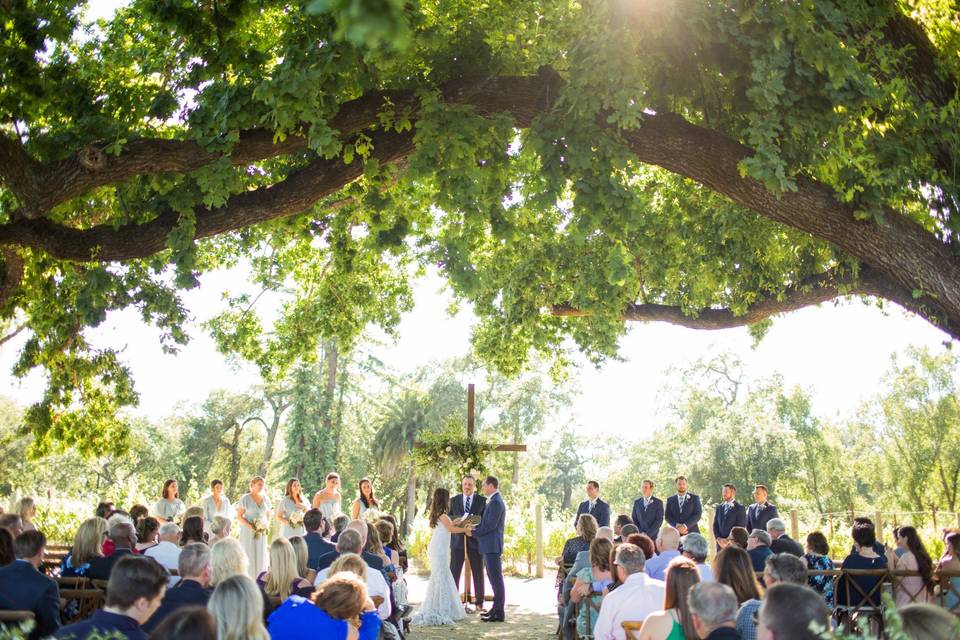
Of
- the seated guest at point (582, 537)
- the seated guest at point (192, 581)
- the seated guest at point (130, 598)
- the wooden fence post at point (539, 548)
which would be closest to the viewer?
the seated guest at point (130, 598)

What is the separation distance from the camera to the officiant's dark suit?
13.6 meters

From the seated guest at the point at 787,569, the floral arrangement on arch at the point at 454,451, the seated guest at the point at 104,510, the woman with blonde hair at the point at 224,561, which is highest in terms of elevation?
the floral arrangement on arch at the point at 454,451

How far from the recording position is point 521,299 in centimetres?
1376

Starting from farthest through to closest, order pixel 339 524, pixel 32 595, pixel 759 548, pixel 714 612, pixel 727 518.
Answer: pixel 727 518 → pixel 339 524 → pixel 759 548 → pixel 32 595 → pixel 714 612

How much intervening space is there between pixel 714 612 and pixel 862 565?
5207 mm

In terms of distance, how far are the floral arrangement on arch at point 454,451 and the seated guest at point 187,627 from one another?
11.1 meters

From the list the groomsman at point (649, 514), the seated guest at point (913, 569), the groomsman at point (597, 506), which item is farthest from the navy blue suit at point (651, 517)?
the seated guest at point (913, 569)

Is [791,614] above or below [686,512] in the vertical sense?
below

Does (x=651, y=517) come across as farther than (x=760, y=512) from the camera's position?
Yes

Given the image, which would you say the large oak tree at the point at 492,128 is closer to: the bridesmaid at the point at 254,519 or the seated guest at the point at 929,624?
the bridesmaid at the point at 254,519

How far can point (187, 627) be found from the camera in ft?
11.3

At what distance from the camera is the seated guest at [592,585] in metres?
7.40

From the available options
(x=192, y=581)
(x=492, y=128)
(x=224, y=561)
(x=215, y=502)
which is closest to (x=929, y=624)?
(x=224, y=561)

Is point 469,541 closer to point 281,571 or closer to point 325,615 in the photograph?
point 281,571
